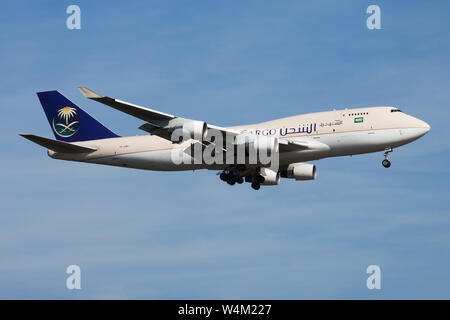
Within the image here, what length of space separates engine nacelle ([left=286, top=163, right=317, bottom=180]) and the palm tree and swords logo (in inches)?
624

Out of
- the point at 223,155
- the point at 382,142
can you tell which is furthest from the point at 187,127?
the point at 382,142

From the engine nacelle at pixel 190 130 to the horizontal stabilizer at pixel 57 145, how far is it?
988 cm

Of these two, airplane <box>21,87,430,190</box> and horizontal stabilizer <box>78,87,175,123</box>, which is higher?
horizontal stabilizer <box>78,87,175,123</box>

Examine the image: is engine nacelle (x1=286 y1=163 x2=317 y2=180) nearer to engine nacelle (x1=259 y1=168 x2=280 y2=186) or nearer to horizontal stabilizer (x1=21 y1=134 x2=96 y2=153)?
engine nacelle (x1=259 y1=168 x2=280 y2=186)

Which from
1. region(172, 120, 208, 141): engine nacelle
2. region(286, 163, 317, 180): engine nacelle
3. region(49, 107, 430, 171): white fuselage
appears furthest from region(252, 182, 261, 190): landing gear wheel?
region(172, 120, 208, 141): engine nacelle

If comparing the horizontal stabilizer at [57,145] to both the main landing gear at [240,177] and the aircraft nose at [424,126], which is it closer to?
the main landing gear at [240,177]

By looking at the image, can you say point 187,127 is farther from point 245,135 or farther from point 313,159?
point 313,159

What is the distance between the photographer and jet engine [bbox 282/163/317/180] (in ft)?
181

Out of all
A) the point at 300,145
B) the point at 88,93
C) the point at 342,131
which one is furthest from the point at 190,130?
the point at 342,131

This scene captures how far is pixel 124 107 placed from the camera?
4559 cm

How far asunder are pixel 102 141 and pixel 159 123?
8714 mm

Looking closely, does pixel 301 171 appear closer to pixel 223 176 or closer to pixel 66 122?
pixel 223 176

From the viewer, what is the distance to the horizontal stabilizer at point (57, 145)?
51.4 metres

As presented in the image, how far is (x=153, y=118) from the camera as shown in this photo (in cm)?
4716
